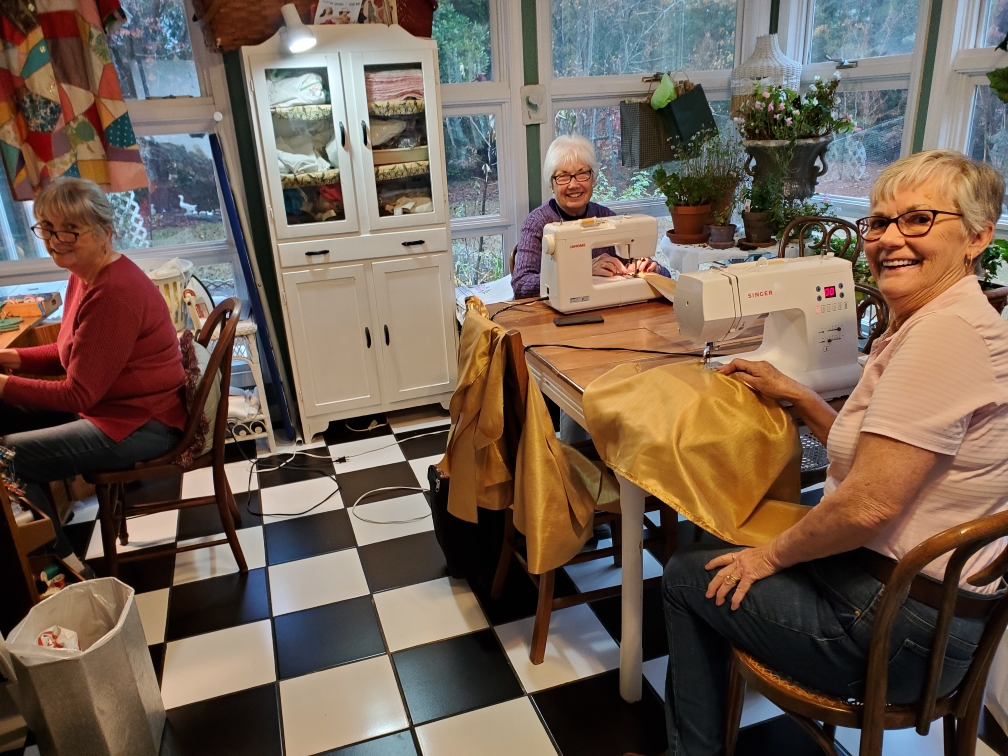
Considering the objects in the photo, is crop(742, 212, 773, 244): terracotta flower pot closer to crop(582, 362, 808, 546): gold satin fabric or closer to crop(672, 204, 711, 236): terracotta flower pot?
crop(672, 204, 711, 236): terracotta flower pot

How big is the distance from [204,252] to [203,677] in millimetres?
2225

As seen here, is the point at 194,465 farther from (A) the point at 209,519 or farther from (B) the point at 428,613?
(B) the point at 428,613

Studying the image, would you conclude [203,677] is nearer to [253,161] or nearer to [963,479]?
[963,479]

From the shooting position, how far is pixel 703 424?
1.46 m

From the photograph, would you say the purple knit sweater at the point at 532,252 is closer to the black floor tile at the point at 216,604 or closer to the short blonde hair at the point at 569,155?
the short blonde hair at the point at 569,155

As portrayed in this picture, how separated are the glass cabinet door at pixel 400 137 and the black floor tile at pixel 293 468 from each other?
43.4 inches

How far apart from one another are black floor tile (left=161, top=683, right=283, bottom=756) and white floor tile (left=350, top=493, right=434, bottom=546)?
0.77 metres

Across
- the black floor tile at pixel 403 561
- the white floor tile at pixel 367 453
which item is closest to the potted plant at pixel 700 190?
the white floor tile at pixel 367 453

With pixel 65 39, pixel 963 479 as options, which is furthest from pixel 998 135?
pixel 65 39

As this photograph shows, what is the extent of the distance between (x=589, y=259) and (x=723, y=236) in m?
1.49

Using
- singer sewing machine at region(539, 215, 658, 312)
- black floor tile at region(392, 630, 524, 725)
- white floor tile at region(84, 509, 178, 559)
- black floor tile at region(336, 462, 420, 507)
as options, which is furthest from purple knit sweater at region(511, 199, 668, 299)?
white floor tile at region(84, 509, 178, 559)

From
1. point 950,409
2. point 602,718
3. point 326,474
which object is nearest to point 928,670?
point 950,409

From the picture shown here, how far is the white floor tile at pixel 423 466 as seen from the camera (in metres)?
3.08

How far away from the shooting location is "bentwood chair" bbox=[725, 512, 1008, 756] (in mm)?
1025
